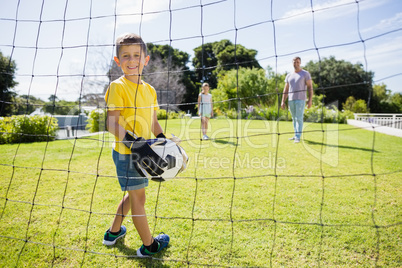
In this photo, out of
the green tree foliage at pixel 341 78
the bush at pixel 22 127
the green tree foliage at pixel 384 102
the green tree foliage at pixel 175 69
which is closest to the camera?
the bush at pixel 22 127

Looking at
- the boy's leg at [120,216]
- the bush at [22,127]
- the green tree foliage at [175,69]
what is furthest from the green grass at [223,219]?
the green tree foliage at [175,69]

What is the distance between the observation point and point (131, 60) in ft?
5.41

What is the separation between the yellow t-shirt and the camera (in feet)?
5.02

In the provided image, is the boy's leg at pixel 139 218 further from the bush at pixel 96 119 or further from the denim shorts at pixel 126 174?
the bush at pixel 96 119

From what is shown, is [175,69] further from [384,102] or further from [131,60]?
[131,60]

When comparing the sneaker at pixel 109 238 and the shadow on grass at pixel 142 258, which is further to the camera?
the sneaker at pixel 109 238

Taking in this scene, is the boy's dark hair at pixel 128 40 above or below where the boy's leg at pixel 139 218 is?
above

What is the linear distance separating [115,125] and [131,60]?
1.61 feet

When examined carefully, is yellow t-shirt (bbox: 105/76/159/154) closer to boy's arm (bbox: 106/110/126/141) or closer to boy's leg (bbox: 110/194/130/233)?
boy's arm (bbox: 106/110/126/141)

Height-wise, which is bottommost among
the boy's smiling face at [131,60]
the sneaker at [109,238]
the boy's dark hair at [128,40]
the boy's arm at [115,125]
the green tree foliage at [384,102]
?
the sneaker at [109,238]

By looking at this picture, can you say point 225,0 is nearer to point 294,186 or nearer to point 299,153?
point 294,186

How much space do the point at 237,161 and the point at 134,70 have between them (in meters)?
2.41

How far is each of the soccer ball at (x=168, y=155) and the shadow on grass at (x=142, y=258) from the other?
515 millimetres

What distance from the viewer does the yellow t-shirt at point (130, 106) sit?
1.53 m
